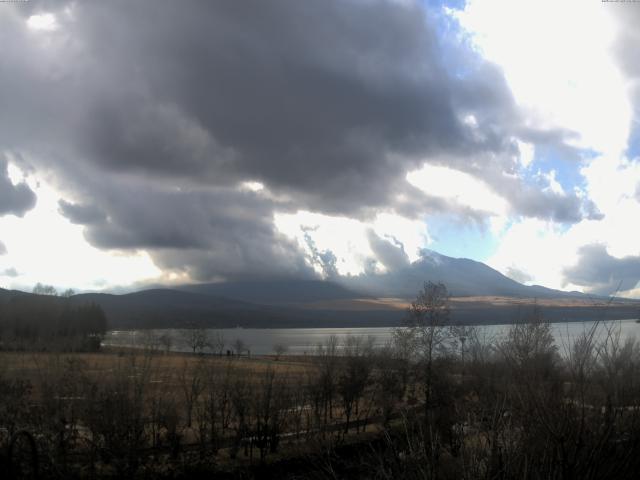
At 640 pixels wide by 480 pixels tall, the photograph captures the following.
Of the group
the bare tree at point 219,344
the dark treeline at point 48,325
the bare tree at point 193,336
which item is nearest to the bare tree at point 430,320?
the bare tree at point 219,344

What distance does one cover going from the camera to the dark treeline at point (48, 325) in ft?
99.6

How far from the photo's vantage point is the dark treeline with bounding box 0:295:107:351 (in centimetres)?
3036

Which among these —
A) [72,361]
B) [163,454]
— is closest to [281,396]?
[163,454]

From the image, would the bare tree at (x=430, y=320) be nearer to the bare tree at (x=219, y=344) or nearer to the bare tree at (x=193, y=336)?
the bare tree at (x=219, y=344)

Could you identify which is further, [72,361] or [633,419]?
[72,361]

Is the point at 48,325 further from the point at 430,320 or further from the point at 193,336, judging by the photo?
the point at 193,336

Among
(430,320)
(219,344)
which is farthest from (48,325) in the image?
(430,320)

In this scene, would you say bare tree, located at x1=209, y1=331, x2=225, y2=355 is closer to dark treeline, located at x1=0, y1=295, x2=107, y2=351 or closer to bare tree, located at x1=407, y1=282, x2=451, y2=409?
dark treeline, located at x1=0, y1=295, x2=107, y2=351

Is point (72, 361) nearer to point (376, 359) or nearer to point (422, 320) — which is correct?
point (376, 359)

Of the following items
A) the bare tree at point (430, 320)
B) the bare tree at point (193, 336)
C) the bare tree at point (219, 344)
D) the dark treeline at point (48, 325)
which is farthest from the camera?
the bare tree at point (193, 336)

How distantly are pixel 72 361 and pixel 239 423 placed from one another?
941 cm

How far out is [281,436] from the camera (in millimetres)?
32844

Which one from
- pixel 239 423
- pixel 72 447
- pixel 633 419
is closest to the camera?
pixel 633 419

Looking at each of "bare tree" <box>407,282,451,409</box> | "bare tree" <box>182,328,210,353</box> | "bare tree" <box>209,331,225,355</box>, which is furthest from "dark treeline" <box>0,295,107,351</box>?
"bare tree" <box>407,282,451,409</box>
